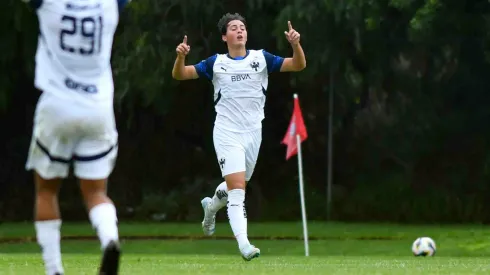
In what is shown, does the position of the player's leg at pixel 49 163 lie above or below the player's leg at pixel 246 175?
above

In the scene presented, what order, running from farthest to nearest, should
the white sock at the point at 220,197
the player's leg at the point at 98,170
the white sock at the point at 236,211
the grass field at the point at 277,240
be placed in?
1. the grass field at the point at 277,240
2. the white sock at the point at 220,197
3. the white sock at the point at 236,211
4. the player's leg at the point at 98,170

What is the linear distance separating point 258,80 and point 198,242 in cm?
1140

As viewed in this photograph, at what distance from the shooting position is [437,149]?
86.3ft

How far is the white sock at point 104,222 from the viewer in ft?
22.6

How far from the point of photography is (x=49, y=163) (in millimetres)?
7117

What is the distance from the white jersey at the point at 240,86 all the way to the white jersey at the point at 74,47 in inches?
196

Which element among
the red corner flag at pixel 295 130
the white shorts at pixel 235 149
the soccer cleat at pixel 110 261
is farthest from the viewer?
the red corner flag at pixel 295 130

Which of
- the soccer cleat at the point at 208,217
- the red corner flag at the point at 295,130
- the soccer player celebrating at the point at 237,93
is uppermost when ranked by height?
the soccer player celebrating at the point at 237,93

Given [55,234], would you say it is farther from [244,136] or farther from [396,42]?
[396,42]

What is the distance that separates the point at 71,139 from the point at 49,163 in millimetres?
207

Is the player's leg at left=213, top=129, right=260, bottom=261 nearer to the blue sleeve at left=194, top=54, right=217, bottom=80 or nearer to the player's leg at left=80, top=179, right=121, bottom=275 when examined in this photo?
the blue sleeve at left=194, top=54, right=217, bottom=80

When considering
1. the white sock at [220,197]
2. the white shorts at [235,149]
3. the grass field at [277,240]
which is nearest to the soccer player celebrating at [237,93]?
the white shorts at [235,149]

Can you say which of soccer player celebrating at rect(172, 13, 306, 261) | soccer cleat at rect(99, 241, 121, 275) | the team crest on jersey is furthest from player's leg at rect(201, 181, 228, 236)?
soccer cleat at rect(99, 241, 121, 275)

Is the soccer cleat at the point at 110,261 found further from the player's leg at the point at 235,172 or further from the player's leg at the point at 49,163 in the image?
the player's leg at the point at 235,172
